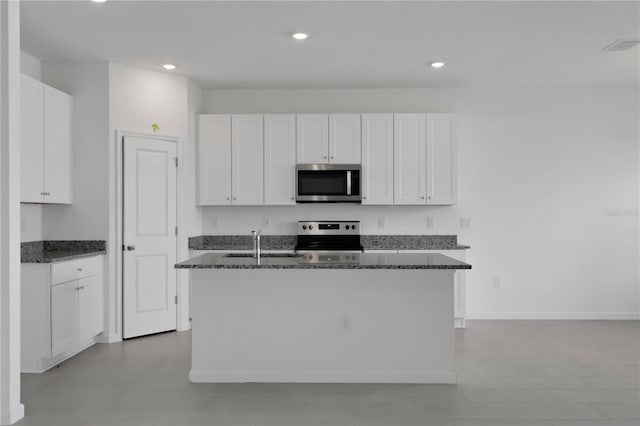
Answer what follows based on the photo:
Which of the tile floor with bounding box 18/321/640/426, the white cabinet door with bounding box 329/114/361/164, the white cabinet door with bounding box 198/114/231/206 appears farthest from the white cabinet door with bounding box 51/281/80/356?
the white cabinet door with bounding box 329/114/361/164

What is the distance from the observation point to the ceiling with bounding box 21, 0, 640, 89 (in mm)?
3699

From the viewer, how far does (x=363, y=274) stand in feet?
12.0

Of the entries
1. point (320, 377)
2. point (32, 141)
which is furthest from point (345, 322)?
point (32, 141)

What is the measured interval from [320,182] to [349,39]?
1779 mm

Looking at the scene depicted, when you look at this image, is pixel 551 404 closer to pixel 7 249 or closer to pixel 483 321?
pixel 483 321

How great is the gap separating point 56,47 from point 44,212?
59.2 inches

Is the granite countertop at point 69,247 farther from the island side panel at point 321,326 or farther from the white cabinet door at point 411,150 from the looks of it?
the white cabinet door at point 411,150

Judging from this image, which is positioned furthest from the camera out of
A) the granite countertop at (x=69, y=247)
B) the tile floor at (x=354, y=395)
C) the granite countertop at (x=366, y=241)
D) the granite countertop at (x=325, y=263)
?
the granite countertop at (x=366, y=241)

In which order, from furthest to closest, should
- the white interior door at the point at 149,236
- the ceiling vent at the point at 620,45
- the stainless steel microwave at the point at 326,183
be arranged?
the stainless steel microwave at the point at 326,183 < the white interior door at the point at 149,236 < the ceiling vent at the point at 620,45

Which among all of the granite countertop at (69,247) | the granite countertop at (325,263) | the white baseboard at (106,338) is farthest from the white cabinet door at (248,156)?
the granite countertop at (325,263)

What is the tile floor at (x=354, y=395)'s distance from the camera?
3.03 meters

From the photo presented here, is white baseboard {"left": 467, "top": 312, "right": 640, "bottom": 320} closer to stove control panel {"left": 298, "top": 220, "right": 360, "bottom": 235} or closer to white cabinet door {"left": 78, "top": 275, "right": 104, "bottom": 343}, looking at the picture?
stove control panel {"left": 298, "top": 220, "right": 360, "bottom": 235}

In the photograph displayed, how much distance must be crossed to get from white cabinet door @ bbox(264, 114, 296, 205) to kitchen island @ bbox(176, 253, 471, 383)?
2113mm

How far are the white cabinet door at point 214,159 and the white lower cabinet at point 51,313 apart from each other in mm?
1656
